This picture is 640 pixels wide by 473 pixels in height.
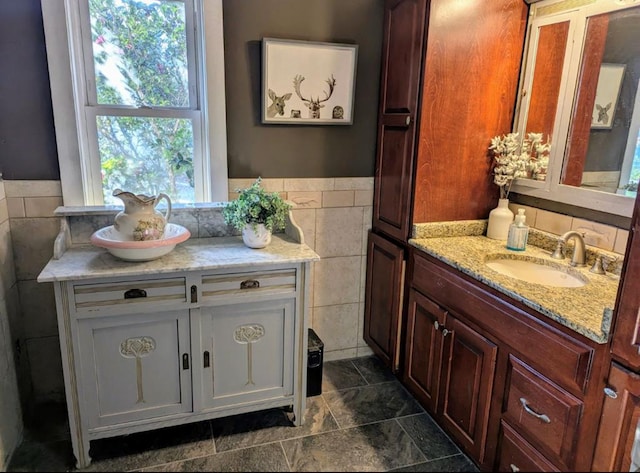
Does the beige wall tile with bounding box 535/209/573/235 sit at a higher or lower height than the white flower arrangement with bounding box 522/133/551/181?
lower

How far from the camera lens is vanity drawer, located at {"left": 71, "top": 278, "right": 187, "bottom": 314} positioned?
174 cm

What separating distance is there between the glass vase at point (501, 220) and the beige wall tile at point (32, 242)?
204 centimetres

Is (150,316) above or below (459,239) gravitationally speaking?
below

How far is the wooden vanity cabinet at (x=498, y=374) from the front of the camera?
1.39 m

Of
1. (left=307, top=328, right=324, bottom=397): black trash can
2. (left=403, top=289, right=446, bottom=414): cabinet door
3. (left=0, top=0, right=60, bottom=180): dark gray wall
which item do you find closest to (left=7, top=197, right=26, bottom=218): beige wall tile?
(left=0, top=0, right=60, bottom=180): dark gray wall

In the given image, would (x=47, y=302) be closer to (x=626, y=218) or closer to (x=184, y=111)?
(x=184, y=111)

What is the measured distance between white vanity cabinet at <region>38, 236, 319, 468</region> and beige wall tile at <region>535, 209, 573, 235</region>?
1.13 m

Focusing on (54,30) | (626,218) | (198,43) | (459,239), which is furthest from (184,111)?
(626,218)

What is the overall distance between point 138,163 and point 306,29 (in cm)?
105

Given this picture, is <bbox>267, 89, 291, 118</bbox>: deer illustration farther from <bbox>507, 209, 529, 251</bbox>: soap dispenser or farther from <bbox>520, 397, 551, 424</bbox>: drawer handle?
<bbox>520, 397, 551, 424</bbox>: drawer handle

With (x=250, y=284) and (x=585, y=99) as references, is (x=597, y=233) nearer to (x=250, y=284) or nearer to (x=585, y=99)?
(x=585, y=99)

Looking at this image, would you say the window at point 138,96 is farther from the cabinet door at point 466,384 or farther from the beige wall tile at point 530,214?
the beige wall tile at point 530,214

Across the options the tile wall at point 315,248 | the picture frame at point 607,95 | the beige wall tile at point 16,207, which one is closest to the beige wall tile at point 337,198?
the tile wall at point 315,248

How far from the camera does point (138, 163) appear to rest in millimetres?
2191
